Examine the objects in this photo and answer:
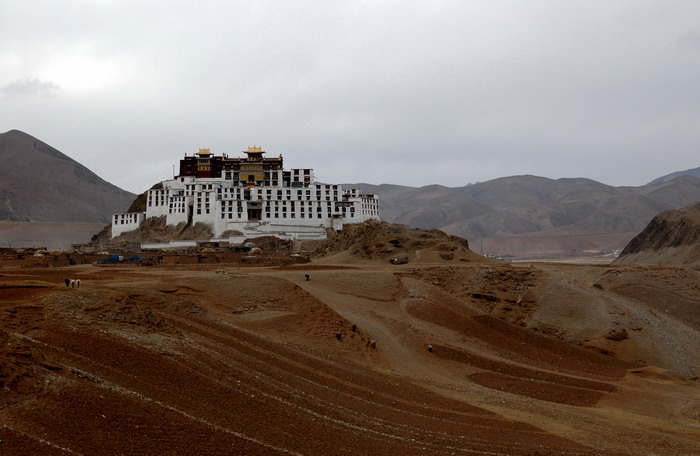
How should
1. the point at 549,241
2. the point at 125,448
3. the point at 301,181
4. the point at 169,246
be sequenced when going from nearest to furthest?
the point at 125,448 → the point at 169,246 → the point at 301,181 → the point at 549,241

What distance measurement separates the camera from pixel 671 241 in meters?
88.0

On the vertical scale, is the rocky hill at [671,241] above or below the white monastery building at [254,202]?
below

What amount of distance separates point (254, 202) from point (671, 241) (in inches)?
2166

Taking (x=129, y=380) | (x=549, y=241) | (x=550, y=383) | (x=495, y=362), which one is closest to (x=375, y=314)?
(x=495, y=362)

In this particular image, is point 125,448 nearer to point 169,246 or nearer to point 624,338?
point 624,338

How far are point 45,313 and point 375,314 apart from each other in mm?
17916

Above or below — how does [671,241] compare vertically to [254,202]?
below

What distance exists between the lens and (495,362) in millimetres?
27359

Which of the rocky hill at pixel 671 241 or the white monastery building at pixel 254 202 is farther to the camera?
the white monastery building at pixel 254 202

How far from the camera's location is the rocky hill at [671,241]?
7881 cm

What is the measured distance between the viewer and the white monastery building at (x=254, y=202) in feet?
272

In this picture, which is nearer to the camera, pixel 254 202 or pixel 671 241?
pixel 254 202

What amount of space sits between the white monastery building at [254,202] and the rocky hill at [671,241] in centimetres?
3722

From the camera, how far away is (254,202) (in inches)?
3374
